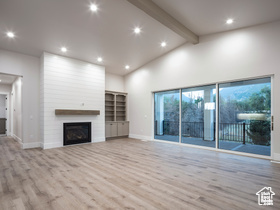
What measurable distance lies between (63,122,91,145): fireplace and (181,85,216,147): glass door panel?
386 centimetres

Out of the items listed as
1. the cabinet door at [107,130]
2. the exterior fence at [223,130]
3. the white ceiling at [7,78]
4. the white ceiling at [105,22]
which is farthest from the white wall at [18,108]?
the exterior fence at [223,130]

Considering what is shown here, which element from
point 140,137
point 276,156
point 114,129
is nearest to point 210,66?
point 276,156

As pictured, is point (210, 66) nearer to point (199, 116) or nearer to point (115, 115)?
point (199, 116)

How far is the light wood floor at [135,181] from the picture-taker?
2.24m

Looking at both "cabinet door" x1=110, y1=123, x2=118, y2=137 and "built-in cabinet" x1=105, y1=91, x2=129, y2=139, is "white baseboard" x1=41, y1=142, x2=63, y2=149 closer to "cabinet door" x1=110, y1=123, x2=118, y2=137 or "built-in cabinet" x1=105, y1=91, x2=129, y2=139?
"built-in cabinet" x1=105, y1=91, x2=129, y2=139

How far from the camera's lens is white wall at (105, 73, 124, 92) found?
805cm

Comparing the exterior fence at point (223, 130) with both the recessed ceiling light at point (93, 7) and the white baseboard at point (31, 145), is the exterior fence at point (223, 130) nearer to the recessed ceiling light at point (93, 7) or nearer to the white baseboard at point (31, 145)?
the recessed ceiling light at point (93, 7)

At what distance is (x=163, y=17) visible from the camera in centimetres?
426

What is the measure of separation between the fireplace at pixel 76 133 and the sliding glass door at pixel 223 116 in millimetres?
3178

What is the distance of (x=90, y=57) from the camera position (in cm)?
641

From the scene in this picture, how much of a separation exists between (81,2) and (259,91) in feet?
17.1

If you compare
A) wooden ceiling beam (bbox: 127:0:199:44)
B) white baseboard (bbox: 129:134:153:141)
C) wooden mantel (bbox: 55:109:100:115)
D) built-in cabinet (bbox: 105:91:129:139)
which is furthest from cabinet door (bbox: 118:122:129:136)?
wooden ceiling beam (bbox: 127:0:199:44)

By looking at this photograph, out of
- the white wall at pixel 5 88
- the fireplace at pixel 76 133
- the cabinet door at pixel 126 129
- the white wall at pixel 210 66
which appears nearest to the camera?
the white wall at pixel 210 66

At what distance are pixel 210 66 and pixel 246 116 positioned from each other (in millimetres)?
1923
